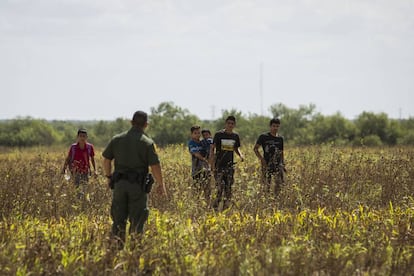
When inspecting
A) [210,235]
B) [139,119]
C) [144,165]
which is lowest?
[210,235]

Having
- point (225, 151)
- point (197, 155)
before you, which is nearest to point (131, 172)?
point (197, 155)

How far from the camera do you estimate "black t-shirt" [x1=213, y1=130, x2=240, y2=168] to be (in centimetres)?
883

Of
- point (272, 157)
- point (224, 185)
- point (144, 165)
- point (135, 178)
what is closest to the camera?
point (135, 178)

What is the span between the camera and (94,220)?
6965mm

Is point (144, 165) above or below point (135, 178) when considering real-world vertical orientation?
above

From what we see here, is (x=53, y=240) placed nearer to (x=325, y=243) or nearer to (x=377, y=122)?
(x=325, y=243)

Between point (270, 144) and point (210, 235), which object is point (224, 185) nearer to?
point (270, 144)

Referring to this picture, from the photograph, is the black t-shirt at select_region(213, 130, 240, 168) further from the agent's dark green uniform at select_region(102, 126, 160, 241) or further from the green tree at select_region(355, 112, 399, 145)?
the green tree at select_region(355, 112, 399, 145)

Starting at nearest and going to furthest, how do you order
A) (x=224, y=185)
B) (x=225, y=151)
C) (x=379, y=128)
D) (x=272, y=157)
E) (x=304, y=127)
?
(x=224, y=185) < (x=225, y=151) < (x=272, y=157) < (x=379, y=128) < (x=304, y=127)

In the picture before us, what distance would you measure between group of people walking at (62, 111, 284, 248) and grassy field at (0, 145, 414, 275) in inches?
10.2

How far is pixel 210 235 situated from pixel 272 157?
3.27 m

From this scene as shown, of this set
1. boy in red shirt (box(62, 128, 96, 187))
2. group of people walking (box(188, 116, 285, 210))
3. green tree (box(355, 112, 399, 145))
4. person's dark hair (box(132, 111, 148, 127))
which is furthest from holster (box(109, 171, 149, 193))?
green tree (box(355, 112, 399, 145))

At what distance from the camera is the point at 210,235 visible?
6.07 metres

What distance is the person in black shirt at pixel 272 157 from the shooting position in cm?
872
